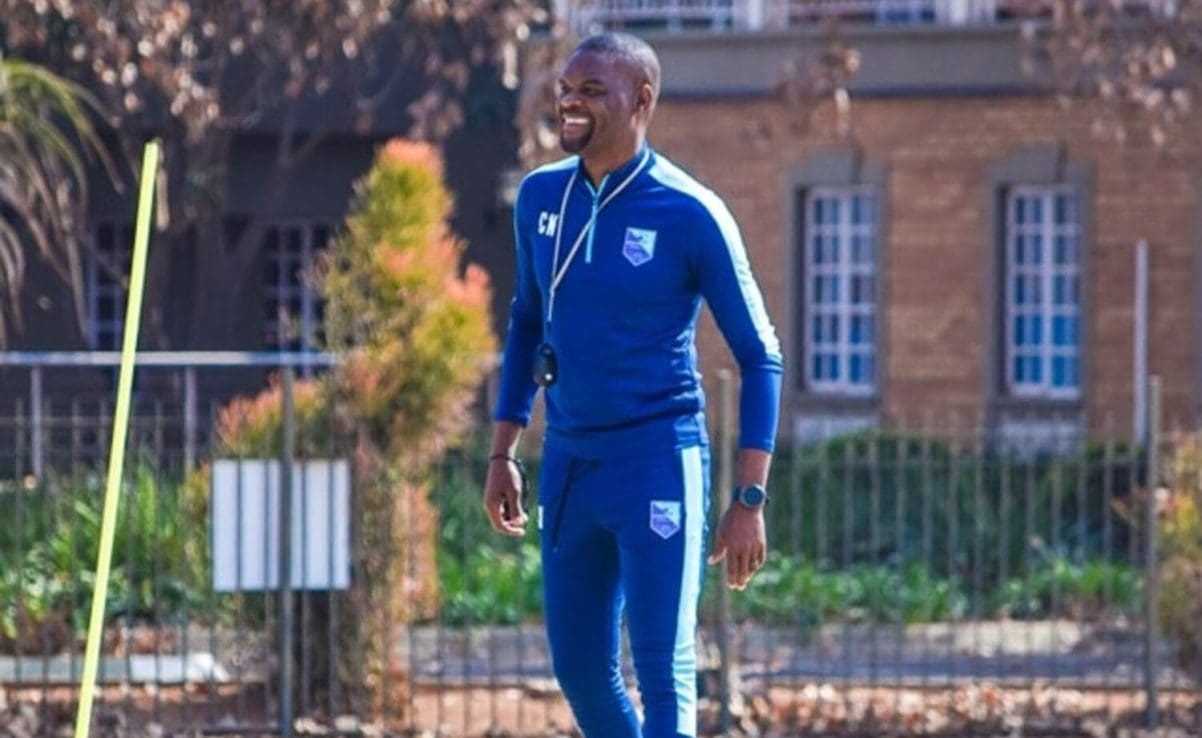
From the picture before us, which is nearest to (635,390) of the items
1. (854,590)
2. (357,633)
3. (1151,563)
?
(357,633)

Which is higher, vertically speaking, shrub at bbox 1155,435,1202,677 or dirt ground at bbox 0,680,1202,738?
shrub at bbox 1155,435,1202,677

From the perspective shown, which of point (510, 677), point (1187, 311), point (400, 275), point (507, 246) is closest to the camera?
point (400, 275)

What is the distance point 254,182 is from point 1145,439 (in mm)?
15309

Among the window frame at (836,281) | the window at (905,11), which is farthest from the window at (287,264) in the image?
the window at (905,11)

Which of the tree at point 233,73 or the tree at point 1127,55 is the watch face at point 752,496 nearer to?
the tree at point 233,73

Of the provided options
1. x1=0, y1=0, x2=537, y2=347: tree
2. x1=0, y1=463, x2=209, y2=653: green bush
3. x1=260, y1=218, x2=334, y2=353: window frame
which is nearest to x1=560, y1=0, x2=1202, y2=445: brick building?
x1=0, y1=0, x2=537, y2=347: tree

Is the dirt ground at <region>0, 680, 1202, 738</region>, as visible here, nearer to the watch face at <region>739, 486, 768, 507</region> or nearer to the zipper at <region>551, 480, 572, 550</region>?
the zipper at <region>551, 480, 572, 550</region>

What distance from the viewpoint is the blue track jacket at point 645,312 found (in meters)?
7.17

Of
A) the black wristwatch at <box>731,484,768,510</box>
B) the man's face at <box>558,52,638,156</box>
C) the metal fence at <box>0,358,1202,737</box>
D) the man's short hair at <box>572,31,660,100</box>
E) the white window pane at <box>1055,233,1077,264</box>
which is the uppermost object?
the white window pane at <box>1055,233,1077,264</box>

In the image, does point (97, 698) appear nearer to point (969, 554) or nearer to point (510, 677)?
point (510, 677)

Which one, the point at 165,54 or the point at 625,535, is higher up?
the point at 165,54

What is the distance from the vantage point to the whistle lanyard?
723 centimetres

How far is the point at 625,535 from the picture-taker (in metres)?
7.18

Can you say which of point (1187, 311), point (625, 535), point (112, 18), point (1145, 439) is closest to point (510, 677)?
point (1145, 439)
